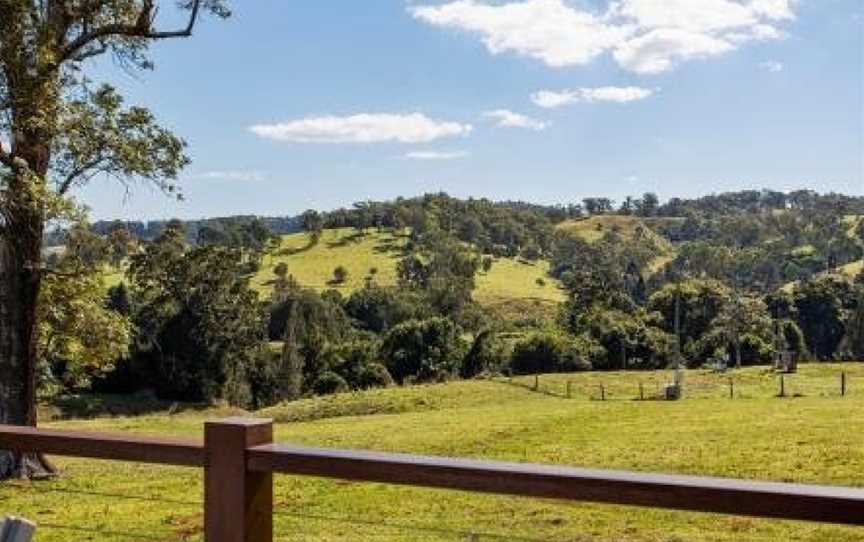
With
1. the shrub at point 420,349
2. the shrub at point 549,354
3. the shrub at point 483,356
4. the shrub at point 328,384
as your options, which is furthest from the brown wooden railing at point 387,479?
the shrub at point 420,349

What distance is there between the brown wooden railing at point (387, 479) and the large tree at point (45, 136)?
1401cm

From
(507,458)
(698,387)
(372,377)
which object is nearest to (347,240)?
(372,377)

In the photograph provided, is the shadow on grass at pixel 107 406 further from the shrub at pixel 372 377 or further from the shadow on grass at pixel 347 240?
the shadow on grass at pixel 347 240

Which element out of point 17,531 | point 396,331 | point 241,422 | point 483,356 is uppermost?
point 241,422

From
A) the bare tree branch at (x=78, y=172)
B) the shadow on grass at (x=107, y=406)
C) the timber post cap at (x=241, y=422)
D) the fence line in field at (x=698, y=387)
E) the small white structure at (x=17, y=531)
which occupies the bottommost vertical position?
the shadow on grass at (x=107, y=406)

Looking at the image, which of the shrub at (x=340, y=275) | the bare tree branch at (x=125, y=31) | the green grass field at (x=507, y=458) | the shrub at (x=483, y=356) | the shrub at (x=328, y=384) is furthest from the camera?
the shrub at (x=340, y=275)

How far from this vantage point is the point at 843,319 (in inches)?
3546

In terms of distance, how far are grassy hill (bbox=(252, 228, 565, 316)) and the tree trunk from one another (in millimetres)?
99087

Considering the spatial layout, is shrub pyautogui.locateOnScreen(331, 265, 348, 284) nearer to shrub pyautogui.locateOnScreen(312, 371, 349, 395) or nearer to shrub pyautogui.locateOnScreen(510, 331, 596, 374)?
shrub pyautogui.locateOnScreen(312, 371, 349, 395)

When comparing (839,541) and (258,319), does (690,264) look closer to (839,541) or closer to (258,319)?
(258,319)

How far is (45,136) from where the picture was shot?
17.4 metres

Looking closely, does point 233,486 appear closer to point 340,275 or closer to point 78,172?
point 78,172

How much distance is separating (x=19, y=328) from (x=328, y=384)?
170 feet

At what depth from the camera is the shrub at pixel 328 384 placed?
6838cm
